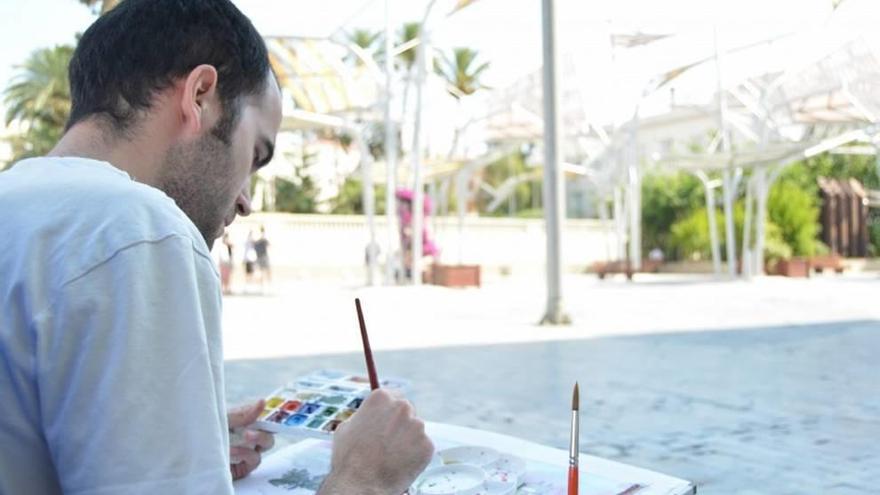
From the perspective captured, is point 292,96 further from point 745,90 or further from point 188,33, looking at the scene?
point 188,33

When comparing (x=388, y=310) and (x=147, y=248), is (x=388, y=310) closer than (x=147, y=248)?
No

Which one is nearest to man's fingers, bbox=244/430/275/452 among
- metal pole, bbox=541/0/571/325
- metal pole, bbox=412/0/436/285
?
metal pole, bbox=541/0/571/325

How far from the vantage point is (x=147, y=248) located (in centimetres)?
71

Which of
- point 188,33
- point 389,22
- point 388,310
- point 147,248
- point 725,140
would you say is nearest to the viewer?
point 147,248

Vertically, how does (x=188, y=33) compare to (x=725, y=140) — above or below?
below

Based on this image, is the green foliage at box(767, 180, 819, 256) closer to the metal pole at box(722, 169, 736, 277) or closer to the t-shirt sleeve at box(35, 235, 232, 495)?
the metal pole at box(722, 169, 736, 277)

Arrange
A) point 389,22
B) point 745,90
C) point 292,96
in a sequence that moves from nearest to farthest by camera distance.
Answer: point 389,22 → point 292,96 → point 745,90

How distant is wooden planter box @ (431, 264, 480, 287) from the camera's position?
12406 mm

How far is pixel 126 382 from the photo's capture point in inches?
26.8

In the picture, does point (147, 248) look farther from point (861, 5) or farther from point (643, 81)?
point (643, 81)

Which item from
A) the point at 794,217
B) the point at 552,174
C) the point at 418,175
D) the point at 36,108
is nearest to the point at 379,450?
the point at 552,174

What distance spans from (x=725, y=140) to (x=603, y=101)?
3130 mm

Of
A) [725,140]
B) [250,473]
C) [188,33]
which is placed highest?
[725,140]

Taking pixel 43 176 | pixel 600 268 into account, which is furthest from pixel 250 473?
pixel 600 268
